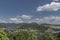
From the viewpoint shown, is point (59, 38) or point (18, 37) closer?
point (18, 37)

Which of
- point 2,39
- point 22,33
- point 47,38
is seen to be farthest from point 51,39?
point 2,39

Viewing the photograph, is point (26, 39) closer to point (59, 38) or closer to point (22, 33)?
point (22, 33)

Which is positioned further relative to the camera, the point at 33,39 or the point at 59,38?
the point at 59,38

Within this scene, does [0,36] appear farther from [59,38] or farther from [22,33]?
[59,38]

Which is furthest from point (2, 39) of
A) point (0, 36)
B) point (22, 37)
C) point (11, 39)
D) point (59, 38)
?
point (59, 38)

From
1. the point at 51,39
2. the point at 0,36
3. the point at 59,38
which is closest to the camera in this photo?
the point at 0,36

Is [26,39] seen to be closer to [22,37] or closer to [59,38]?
[22,37]

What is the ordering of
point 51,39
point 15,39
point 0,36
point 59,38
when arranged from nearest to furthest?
point 0,36 → point 51,39 → point 15,39 → point 59,38

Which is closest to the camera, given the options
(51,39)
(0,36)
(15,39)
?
(0,36)

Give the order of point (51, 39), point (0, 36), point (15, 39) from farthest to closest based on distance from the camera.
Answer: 1. point (15, 39)
2. point (51, 39)
3. point (0, 36)
